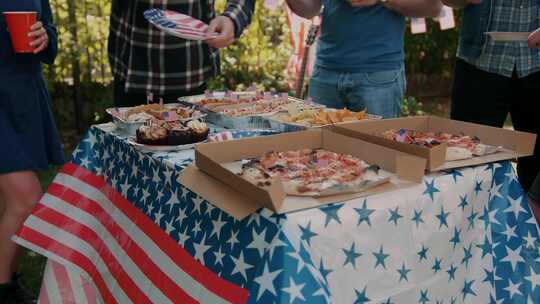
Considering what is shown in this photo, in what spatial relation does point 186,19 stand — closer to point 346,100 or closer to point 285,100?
point 285,100

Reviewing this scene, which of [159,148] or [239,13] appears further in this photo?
[239,13]

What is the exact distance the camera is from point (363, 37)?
8.36ft

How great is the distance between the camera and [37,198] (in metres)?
2.34

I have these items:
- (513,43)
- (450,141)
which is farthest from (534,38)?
(450,141)

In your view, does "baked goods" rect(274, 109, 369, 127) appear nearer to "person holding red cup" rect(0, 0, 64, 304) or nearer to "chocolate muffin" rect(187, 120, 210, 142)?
"chocolate muffin" rect(187, 120, 210, 142)

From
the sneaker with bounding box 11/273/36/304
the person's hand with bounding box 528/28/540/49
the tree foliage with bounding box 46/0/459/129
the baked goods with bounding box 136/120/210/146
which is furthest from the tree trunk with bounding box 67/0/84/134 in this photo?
the person's hand with bounding box 528/28/540/49

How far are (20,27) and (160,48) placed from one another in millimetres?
603

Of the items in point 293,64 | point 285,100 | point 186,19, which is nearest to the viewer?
point 186,19

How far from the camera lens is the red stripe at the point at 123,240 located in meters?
1.51

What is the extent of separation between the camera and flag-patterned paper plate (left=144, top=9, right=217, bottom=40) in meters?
1.99

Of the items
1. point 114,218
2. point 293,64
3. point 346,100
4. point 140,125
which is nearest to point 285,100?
point 346,100

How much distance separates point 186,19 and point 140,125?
0.50 meters

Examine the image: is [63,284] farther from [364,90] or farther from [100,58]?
[100,58]

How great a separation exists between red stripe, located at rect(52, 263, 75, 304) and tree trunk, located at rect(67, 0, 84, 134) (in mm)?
3353
